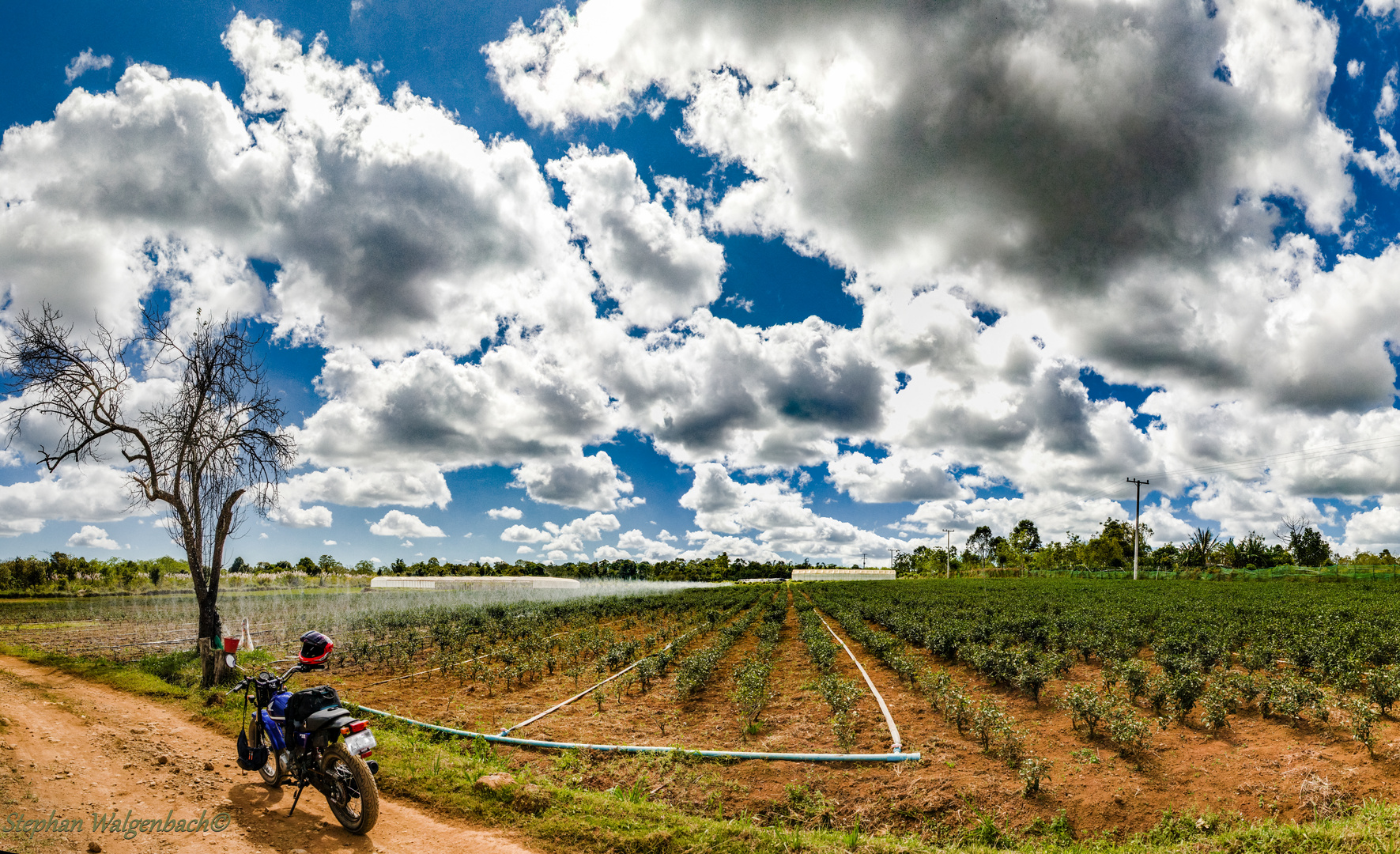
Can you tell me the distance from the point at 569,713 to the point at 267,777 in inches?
199

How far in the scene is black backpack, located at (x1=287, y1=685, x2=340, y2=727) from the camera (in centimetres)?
680

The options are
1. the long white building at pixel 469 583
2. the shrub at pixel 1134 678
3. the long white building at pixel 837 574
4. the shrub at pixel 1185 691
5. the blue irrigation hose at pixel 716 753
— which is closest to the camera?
the blue irrigation hose at pixel 716 753

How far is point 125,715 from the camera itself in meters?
10.6

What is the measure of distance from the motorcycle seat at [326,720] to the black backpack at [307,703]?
0.42 m

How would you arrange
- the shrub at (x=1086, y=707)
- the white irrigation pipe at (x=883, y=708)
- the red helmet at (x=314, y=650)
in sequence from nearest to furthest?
the red helmet at (x=314, y=650) → the white irrigation pipe at (x=883, y=708) → the shrub at (x=1086, y=707)

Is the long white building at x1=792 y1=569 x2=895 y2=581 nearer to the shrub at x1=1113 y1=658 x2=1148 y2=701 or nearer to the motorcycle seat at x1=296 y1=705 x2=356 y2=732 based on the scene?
the shrub at x1=1113 y1=658 x2=1148 y2=701

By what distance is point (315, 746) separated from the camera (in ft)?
21.1

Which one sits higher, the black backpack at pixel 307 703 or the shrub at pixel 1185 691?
the black backpack at pixel 307 703

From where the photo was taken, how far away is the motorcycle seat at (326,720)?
6.27 m

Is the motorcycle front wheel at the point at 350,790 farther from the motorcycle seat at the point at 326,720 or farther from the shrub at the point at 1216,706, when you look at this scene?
the shrub at the point at 1216,706

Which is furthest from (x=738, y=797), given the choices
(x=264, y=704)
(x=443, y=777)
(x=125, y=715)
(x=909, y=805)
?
(x=125, y=715)

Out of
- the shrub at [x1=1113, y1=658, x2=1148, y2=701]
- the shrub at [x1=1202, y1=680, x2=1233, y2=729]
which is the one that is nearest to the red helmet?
the shrub at [x1=1202, y1=680, x2=1233, y2=729]

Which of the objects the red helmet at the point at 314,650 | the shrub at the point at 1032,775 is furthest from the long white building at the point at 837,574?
the red helmet at the point at 314,650

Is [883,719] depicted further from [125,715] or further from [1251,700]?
[125,715]
